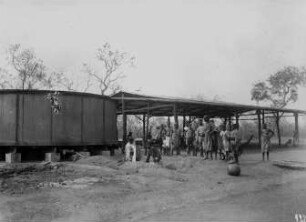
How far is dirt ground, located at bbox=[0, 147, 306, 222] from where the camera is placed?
7309 mm

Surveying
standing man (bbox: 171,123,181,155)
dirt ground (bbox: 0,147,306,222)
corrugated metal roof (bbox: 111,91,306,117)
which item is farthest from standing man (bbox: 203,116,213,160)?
corrugated metal roof (bbox: 111,91,306,117)

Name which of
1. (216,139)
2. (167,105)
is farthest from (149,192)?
(167,105)

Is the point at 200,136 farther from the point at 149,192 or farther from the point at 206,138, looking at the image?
the point at 149,192

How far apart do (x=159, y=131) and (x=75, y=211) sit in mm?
8510

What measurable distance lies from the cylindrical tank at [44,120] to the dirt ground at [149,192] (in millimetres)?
2966

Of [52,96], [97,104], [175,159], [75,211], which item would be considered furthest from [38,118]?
[75,211]

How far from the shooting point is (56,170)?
511 inches

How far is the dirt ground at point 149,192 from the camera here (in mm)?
7309

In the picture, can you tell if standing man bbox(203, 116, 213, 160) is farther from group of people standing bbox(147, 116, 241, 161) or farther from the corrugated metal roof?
the corrugated metal roof

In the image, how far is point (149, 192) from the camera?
31.4 feet

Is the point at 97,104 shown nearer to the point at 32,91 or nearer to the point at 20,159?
the point at 32,91

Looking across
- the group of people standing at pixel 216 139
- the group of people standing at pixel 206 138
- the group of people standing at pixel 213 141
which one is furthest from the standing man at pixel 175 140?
the group of people standing at pixel 216 139

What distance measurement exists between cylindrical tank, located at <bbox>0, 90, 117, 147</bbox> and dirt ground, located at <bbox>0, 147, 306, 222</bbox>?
2.97 m

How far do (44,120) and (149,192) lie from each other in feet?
27.7
